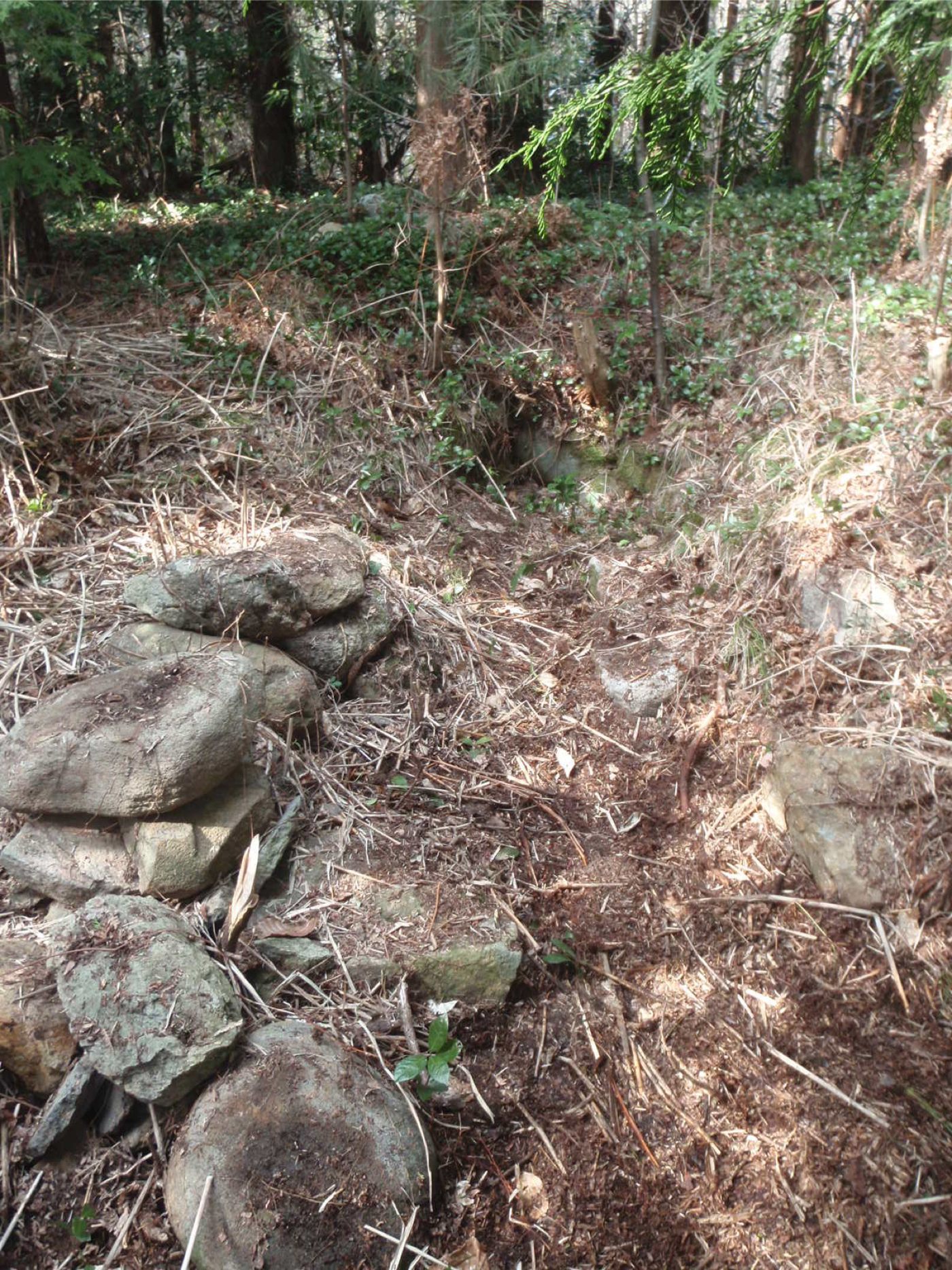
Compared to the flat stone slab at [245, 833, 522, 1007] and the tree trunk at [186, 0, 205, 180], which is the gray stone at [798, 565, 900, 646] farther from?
the tree trunk at [186, 0, 205, 180]

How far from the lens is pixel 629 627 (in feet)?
14.7

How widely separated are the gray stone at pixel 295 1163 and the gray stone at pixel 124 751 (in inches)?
32.1

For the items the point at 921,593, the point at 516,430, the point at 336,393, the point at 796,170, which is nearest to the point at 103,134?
the point at 336,393

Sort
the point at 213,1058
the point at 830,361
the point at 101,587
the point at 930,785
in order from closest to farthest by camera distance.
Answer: the point at 213,1058 < the point at 930,785 < the point at 101,587 < the point at 830,361

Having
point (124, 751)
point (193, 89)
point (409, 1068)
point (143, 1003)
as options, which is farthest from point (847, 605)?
point (193, 89)

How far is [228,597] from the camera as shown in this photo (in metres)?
3.57

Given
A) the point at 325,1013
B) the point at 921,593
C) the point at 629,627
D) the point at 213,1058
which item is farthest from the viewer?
the point at 629,627

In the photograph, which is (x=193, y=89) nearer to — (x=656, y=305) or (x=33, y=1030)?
(x=656, y=305)

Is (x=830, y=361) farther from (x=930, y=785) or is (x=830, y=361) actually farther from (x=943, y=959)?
(x=943, y=959)

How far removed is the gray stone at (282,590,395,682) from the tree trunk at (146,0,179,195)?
21.9ft

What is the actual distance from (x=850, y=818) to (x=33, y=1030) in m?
2.73

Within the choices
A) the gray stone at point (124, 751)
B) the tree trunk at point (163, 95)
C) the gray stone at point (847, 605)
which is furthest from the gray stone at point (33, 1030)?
the tree trunk at point (163, 95)

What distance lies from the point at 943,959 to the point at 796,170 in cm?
726

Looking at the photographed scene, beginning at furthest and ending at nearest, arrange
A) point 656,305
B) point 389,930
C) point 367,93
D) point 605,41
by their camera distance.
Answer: point 605,41, point 367,93, point 656,305, point 389,930
